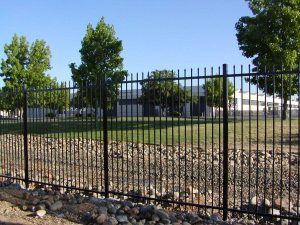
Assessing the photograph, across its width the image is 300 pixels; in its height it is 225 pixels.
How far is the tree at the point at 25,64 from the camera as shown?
34.3 metres

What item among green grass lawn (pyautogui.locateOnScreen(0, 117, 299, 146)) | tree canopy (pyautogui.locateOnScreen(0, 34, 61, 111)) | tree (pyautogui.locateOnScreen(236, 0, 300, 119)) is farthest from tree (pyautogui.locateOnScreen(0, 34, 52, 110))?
tree (pyautogui.locateOnScreen(236, 0, 300, 119))

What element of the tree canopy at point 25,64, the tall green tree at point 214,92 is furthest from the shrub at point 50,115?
the tree canopy at point 25,64

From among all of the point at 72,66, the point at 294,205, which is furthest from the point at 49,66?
the point at 294,205

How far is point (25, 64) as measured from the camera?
36062 millimetres

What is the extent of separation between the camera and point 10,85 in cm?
3322

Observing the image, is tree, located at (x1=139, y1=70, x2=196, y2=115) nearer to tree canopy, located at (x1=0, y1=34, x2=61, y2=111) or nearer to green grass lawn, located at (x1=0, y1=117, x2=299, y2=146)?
green grass lawn, located at (x1=0, y1=117, x2=299, y2=146)

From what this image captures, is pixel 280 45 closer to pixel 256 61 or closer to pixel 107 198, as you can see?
pixel 256 61

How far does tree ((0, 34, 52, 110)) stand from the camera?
34.3m

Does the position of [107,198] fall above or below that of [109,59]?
below

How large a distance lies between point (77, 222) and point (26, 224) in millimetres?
773

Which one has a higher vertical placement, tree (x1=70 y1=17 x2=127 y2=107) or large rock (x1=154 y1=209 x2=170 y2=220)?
tree (x1=70 y1=17 x2=127 y2=107)

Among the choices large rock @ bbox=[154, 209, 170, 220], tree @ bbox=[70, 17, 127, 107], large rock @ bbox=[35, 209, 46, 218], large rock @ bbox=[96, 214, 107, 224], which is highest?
tree @ bbox=[70, 17, 127, 107]

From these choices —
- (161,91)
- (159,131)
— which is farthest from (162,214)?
(159,131)

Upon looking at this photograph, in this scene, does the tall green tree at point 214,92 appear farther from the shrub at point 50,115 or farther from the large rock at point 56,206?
the shrub at point 50,115
